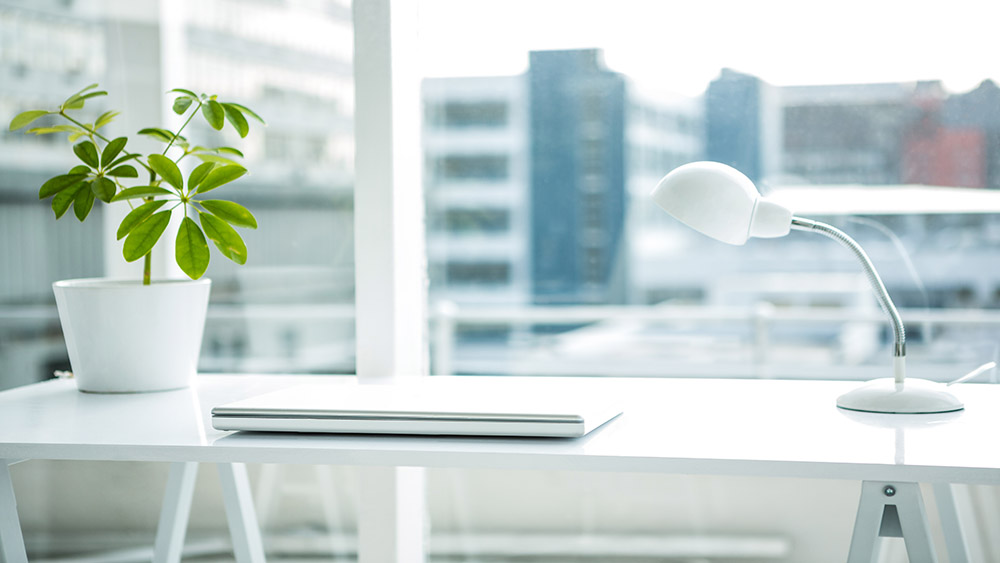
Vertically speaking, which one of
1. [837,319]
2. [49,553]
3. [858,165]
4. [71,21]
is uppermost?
[71,21]

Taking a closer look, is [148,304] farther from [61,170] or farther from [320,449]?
[61,170]

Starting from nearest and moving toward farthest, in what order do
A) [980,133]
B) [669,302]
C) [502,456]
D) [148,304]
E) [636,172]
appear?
[502,456] < [148,304] < [980,133] < [636,172] < [669,302]

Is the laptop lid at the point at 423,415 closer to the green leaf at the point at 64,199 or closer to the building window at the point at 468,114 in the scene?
the green leaf at the point at 64,199

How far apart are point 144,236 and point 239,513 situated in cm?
42

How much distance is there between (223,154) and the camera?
1500mm

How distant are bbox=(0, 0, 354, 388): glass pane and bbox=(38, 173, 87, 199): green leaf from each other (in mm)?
373

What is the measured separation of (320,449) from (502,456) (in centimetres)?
16

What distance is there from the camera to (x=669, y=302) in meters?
2.56

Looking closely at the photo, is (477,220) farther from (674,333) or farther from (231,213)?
(231,213)

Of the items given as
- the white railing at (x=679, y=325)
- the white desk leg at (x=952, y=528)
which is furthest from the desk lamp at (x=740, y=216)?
the white railing at (x=679, y=325)

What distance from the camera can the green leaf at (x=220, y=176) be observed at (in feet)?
3.57

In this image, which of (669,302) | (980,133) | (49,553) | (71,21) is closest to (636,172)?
(669,302)

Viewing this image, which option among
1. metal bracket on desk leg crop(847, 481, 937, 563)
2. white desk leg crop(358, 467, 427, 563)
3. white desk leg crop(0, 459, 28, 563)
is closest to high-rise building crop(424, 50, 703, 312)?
white desk leg crop(358, 467, 427, 563)

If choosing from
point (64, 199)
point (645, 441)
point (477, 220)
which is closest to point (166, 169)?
point (64, 199)
